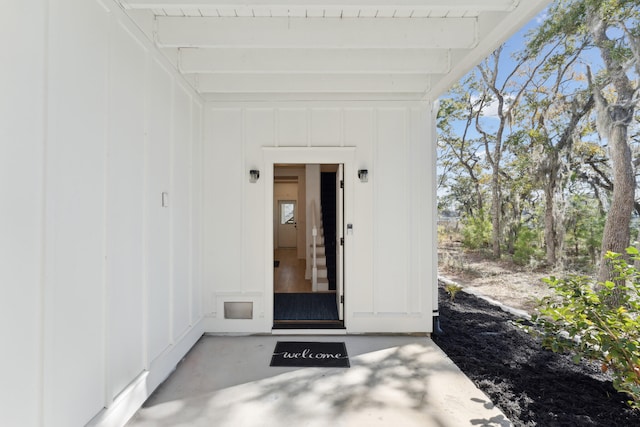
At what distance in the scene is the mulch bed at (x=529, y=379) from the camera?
7.16 ft

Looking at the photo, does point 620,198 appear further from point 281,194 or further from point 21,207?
point 281,194

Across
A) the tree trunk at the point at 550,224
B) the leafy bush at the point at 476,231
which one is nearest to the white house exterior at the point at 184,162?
the tree trunk at the point at 550,224

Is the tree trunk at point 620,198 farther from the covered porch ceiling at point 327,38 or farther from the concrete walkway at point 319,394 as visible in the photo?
the concrete walkway at point 319,394

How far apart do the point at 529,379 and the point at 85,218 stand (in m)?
3.70

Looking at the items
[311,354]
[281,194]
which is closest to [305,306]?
[311,354]

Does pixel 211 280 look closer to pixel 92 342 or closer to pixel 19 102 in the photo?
pixel 92 342

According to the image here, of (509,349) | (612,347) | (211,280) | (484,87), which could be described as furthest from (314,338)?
(484,87)

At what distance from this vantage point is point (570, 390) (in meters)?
2.49

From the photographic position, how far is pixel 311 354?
3.21 metres

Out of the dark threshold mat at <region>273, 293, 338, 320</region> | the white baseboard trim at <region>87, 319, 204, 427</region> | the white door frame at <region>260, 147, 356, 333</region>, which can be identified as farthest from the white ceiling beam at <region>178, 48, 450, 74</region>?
the dark threshold mat at <region>273, 293, 338, 320</region>

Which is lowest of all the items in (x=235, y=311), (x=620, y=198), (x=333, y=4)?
(x=235, y=311)

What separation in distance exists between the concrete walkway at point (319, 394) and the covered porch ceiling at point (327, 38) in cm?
290

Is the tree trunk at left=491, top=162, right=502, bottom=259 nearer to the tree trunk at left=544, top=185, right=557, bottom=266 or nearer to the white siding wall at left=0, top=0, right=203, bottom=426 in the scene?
the tree trunk at left=544, top=185, right=557, bottom=266

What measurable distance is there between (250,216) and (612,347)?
11.7 feet
